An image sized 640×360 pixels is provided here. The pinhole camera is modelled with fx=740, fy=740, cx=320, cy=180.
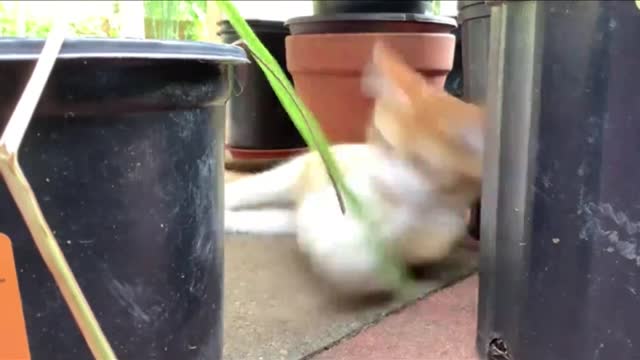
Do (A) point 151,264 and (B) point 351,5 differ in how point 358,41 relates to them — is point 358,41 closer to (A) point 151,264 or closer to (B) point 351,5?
(B) point 351,5

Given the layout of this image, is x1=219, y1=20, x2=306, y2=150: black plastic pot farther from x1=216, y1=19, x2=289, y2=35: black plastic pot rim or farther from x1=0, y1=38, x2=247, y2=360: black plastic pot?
x1=0, y1=38, x2=247, y2=360: black plastic pot

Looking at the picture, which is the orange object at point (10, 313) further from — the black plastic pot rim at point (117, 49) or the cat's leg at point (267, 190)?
the cat's leg at point (267, 190)

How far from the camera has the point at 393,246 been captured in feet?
3.03

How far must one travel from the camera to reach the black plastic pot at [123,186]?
445 millimetres

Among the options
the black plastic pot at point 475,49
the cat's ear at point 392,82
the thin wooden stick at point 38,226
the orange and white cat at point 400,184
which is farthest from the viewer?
the black plastic pot at point 475,49

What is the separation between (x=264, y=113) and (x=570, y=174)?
150 cm

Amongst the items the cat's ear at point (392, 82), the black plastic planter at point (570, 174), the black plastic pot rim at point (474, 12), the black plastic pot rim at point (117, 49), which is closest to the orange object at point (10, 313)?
the black plastic pot rim at point (117, 49)

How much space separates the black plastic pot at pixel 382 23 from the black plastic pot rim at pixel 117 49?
1008mm

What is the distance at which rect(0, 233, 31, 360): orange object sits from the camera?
17.8 inches

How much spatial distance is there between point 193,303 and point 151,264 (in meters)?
0.05

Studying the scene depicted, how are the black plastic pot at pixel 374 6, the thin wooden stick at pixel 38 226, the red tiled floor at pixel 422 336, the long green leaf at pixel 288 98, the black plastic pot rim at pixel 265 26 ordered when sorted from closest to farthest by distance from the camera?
the thin wooden stick at pixel 38 226, the long green leaf at pixel 288 98, the red tiled floor at pixel 422 336, the black plastic pot at pixel 374 6, the black plastic pot rim at pixel 265 26

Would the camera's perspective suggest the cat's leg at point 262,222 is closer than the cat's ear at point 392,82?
No

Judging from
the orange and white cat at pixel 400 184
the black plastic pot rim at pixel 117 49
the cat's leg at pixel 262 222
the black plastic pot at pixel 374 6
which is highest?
the black plastic pot at pixel 374 6

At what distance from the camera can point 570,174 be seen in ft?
1.75
